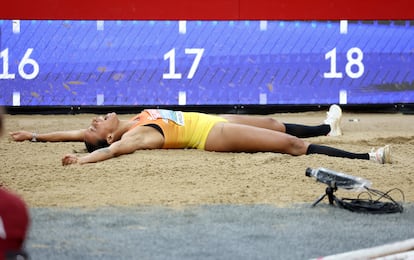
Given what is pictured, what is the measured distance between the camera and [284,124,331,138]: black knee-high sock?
8073 millimetres

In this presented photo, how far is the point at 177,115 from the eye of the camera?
718 cm

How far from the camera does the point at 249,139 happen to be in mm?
7012

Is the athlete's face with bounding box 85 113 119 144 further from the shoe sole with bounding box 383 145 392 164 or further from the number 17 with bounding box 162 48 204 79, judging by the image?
the number 17 with bounding box 162 48 204 79

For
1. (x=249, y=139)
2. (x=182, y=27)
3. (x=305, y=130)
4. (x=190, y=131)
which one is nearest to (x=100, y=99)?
(x=182, y=27)

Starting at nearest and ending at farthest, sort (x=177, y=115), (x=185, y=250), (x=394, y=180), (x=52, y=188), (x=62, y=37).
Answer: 1. (x=185, y=250)
2. (x=52, y=188)
3. (x=394, y=180)
4. (x=177, y=115)
5. (x=62, y=37)

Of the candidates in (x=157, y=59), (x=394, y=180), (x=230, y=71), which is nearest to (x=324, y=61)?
(x=230, y=71)

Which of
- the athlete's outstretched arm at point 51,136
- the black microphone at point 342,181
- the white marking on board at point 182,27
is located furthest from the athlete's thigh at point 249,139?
the white marking on board at point 182,27

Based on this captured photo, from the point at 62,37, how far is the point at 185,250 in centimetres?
706

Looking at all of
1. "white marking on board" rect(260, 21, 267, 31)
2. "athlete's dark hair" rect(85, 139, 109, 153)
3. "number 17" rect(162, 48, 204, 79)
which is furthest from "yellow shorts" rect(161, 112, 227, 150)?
"white marking on board" rect(260, 21, 267, 31)

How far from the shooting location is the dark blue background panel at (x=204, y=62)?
1063 centimetres

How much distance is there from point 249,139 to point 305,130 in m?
1.37

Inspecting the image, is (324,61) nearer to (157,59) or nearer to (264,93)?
(264,93)

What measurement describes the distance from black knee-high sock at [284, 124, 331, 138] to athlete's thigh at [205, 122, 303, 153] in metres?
1.00

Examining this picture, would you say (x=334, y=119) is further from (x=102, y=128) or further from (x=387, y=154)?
(x=102, y=128)
